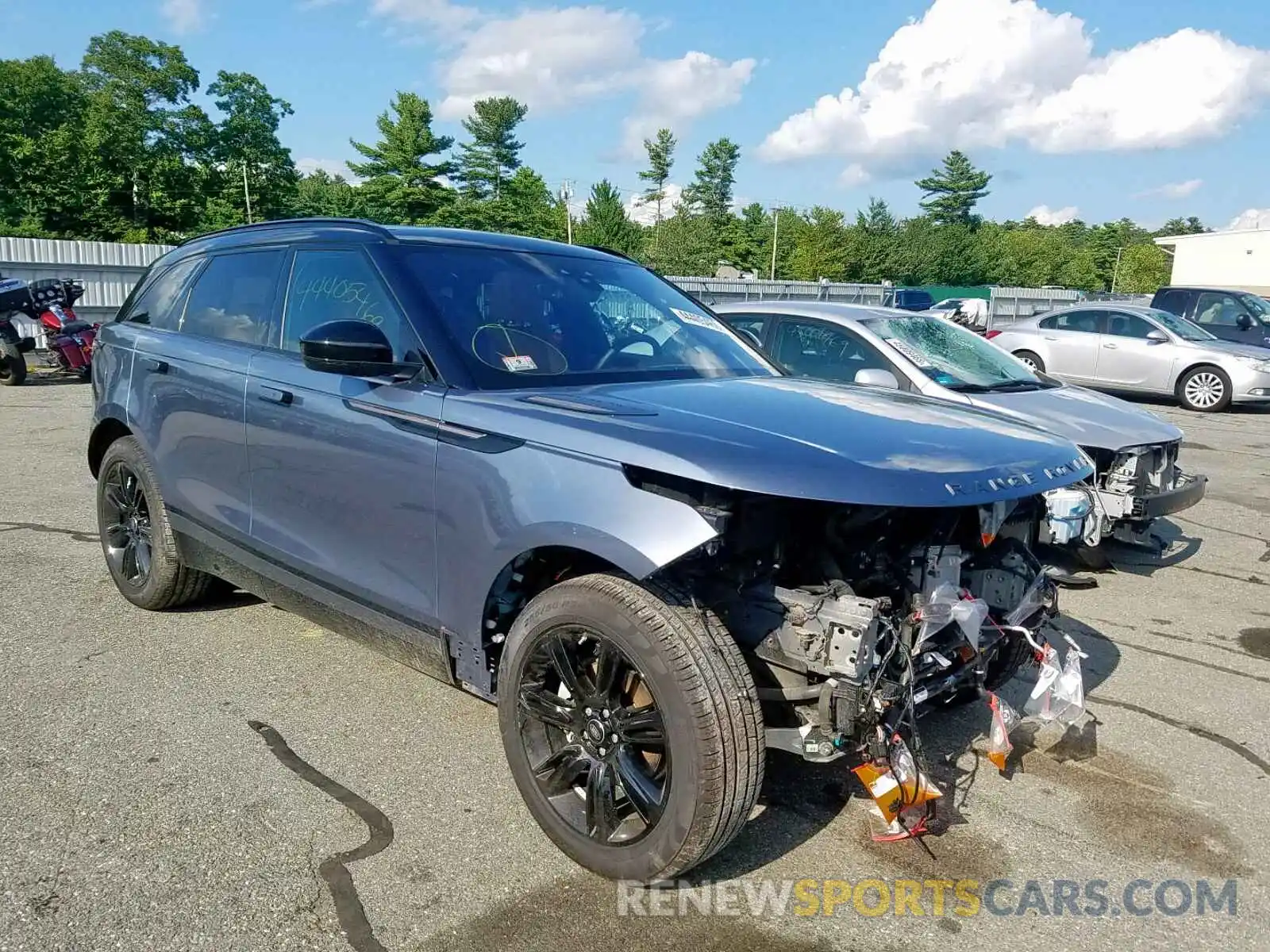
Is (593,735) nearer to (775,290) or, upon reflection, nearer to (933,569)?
(933,569)

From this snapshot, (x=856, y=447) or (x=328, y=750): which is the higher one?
(x=856, y=447)

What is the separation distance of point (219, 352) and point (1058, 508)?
369 cm

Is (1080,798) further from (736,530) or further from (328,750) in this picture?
(328,750)

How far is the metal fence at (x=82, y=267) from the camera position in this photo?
18.4 metres

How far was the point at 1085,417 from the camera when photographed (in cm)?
632

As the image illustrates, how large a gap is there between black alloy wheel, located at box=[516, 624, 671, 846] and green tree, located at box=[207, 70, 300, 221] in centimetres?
7195

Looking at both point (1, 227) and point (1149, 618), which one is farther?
point (1, 227)

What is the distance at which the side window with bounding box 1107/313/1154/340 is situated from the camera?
50.4 feet

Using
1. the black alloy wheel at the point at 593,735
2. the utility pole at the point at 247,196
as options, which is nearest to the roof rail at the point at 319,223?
the black alloy wheel at the point at 593,735

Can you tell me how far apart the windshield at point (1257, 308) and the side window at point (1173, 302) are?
3.11 feet

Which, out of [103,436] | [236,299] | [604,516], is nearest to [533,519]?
[604,516]

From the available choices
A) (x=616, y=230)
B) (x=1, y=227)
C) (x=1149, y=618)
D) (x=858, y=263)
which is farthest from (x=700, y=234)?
(x=1149, y=618)

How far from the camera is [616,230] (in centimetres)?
6794

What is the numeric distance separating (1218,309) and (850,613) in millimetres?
18742
